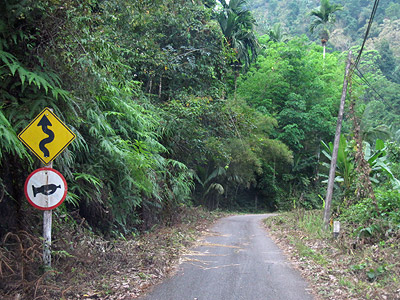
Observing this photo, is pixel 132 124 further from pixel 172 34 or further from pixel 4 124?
pixel 172 34

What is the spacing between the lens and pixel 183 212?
640 inches

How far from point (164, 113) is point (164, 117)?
0.23 meters

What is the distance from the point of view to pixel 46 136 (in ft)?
19.5

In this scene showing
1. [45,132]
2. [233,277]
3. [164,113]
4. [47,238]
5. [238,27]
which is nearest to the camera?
[45,132]

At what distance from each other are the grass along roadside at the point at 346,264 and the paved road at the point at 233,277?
1.24ft

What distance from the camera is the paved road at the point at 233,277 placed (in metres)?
6.42

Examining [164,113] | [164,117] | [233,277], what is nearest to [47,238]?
[233,277]

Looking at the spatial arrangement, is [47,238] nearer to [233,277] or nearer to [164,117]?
[233,277]

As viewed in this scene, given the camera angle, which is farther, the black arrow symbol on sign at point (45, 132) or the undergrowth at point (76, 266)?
the black arrow symbol on sign at point (45, 132)

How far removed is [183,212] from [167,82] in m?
5.62

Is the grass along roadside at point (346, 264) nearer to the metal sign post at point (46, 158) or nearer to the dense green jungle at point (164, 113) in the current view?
the dense green jungle at point (164, 113)

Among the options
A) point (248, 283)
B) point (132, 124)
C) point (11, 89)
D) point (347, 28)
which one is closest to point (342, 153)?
point (132, 124)

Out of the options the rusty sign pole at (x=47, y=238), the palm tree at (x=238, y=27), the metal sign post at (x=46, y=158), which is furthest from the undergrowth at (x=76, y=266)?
the palm tree at (x=238, y=27)

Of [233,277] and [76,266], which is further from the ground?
[76,266]
